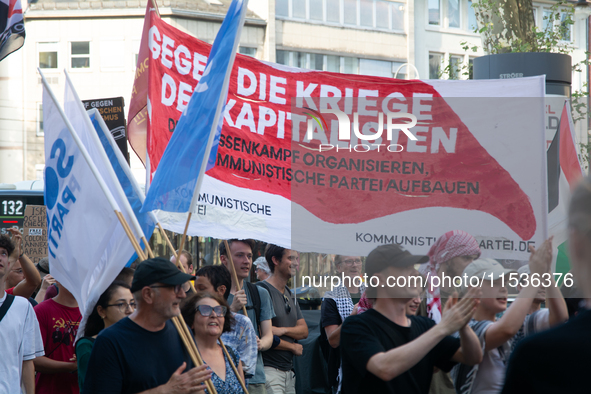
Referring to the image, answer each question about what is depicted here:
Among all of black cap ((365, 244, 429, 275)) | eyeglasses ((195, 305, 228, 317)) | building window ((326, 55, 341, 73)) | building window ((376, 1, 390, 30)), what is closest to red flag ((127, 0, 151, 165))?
eyeglasses ((195, 305, 228, 317))

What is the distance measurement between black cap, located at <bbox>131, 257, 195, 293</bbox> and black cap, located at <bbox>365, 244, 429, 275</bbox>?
100 centimetres

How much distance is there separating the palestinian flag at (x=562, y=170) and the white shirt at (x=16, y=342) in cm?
373

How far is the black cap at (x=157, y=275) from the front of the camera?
376 centimetres

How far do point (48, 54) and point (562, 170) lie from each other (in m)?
31.2

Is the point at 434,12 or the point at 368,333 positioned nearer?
the point at 368,333

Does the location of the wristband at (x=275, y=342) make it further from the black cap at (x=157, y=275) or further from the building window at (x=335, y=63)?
the building window at (x=335, y=63)

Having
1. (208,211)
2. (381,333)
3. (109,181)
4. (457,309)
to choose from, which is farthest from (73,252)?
(457,309)

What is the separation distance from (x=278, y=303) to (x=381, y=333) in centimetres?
287

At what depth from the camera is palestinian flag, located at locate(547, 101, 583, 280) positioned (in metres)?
5.40

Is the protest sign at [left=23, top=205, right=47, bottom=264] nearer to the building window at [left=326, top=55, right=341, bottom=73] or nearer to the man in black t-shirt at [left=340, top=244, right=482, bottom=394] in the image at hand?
the man in black t-shirt at [left=340, top=244, right=482, bottom=394]

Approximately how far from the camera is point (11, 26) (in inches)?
242

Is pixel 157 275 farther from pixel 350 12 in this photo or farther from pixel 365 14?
pixel 365 14

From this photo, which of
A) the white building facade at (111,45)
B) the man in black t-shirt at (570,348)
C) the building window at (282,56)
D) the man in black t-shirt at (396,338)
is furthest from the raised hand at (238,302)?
the building window at (282,56)

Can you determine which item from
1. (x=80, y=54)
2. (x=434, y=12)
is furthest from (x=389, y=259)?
(x=434, y=12)
